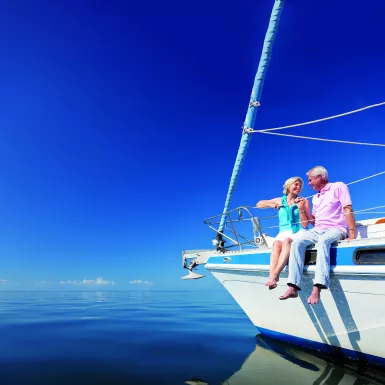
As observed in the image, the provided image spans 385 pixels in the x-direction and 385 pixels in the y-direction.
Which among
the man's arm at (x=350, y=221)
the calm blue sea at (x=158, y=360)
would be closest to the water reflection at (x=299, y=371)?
the calm blue sea at (x=158, y=360)

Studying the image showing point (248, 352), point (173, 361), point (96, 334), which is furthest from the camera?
point (96, 334)

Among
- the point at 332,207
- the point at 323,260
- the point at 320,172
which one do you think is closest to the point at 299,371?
the point at 323,260

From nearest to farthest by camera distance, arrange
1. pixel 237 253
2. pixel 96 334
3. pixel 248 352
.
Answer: pixel 248 352
pixel 237 253
pixel 96 334

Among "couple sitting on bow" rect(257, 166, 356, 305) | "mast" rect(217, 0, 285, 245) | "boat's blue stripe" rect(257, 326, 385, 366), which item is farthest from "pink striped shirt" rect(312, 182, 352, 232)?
"mast" rect(217, 0, 285, 245)

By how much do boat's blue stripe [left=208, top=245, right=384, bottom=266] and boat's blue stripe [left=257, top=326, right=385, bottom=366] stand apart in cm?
155

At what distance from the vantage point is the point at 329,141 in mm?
6594

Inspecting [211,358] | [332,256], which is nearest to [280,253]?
[332,256]

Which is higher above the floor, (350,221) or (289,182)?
(289,182)

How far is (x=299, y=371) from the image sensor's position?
16.3 feet

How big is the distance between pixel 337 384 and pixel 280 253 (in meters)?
1.87

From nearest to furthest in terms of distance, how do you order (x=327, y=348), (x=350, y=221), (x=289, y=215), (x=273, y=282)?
(x=350, y=221) < (x=273, y=282) < (x=327, y=348) < (x=289, y=215)

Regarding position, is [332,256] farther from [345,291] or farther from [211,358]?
[211,358]

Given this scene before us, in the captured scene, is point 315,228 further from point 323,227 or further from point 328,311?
point 328,311

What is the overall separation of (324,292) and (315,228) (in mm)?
978
